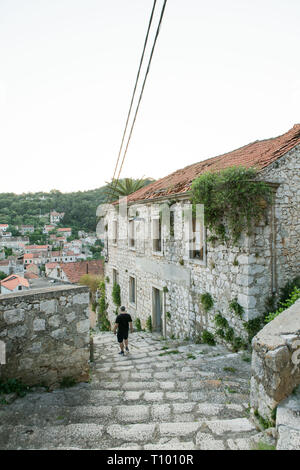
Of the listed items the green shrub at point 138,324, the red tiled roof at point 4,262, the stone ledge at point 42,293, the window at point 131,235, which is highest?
the window at point 131,235

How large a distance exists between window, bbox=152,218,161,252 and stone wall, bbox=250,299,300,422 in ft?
24.5

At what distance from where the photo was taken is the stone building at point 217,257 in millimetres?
6289

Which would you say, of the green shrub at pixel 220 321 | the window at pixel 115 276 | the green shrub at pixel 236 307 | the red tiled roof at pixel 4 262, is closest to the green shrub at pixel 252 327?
the green shrub at pixel 236 307

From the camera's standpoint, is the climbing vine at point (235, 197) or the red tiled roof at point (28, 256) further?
the red tiled roof at point (28, 256)

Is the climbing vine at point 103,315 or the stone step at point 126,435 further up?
the stone step at point 126,435

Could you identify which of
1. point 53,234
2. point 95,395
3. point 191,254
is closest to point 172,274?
point 191,254

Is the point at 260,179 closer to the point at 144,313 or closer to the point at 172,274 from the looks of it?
the point at 172,274

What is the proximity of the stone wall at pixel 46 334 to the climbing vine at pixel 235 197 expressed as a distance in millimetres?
3694

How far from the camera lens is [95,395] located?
12.3 ft

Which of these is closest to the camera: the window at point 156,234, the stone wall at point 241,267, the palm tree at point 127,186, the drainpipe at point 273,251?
the stone wall at point 241,267

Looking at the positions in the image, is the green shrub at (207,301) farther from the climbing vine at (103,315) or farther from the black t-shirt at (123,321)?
the climbing vine at (103,315)

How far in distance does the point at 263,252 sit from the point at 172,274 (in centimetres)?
362

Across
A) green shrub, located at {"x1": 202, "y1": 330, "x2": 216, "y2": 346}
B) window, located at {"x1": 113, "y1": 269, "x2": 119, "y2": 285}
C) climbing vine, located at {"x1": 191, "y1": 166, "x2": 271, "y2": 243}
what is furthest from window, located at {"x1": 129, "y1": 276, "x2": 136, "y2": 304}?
climbing vine, located at {"x1": 191, "y1": 166, "x2": 271, "y2": 243}
